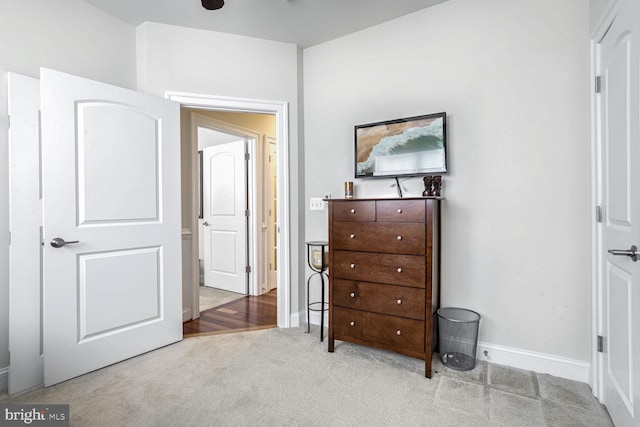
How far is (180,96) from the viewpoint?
9.12ft

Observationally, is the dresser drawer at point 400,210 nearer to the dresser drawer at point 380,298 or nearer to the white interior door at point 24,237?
the dresser drawer at point 380,298

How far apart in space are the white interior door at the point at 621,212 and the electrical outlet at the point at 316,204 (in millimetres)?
2044

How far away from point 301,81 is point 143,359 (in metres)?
2.76

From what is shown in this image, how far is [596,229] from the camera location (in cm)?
190

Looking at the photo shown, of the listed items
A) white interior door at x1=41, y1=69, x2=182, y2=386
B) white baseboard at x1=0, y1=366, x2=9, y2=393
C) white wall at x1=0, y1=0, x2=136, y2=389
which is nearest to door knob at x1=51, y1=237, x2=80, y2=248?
white interior door at x1=41, y1=69, x2=182, y2=386

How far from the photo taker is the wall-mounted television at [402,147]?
2.46 m

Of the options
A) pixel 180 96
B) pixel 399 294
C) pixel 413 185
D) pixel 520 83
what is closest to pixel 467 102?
pixel 520 83

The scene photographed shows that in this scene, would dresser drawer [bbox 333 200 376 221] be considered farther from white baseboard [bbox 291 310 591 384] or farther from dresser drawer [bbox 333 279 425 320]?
white baseboard [bbox 291 310 591 384]

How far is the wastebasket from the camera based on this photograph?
7.45 feet

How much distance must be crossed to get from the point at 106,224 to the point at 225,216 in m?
2.17

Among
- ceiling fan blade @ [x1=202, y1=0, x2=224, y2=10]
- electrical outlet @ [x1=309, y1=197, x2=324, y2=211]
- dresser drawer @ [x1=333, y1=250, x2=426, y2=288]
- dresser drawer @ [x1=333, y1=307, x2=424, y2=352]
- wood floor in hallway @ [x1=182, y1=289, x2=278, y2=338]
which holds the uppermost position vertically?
ceiling fan blade @ [x1=202, y1=0, x2=224, y2=10]

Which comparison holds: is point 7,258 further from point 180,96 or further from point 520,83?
point 520,83

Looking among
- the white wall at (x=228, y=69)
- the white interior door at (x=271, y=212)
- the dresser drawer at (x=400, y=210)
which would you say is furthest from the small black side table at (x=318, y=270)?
the white interior door at (x=271, y=212)

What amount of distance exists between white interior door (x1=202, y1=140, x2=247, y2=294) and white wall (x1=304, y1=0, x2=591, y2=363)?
2242mm
